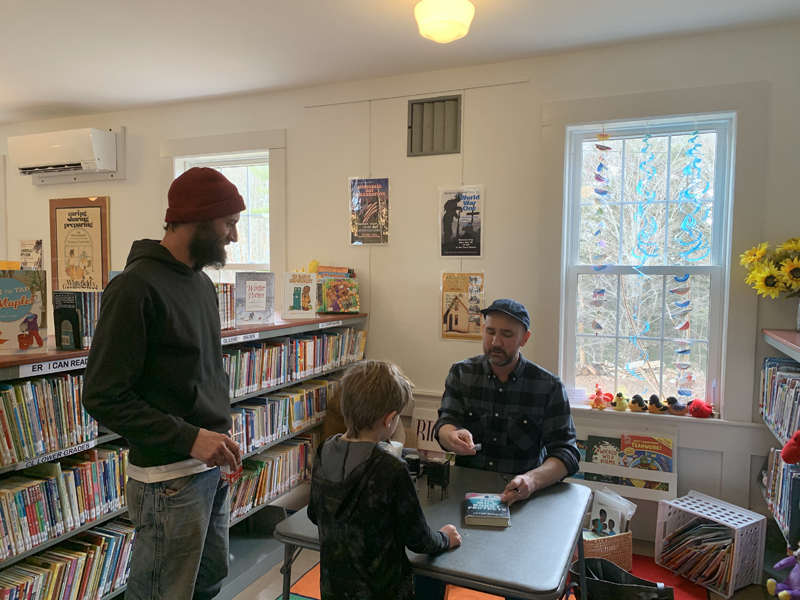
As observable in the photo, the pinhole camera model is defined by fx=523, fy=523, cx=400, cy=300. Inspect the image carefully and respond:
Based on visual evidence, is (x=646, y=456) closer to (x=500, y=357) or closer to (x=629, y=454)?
(x=629, y=454)

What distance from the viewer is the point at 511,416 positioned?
2.17m

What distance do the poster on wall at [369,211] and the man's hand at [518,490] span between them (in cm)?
215

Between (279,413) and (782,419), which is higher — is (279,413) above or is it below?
below

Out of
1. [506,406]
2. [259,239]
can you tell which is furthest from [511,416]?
[259,239]

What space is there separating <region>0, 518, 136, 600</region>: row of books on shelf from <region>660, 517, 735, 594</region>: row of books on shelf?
256 centimetres

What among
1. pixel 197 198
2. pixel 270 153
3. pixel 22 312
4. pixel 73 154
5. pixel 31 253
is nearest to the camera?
pixel 197 198

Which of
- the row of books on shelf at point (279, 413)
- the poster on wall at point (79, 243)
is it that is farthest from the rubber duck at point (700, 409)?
the poster on wall at point (79, 243)

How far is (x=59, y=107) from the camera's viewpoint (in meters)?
4.27

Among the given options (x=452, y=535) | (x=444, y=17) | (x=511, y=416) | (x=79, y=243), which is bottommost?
(x=452, y=535)

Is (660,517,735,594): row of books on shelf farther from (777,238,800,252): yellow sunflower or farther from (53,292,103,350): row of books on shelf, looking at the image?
(53,292,103,350): row of books on shelf

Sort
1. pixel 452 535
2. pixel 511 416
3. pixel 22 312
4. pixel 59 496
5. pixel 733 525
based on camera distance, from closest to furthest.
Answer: pixel 452 535, pixel 22 312, pixel 59 496, pixel 511 416, pixel 733 525

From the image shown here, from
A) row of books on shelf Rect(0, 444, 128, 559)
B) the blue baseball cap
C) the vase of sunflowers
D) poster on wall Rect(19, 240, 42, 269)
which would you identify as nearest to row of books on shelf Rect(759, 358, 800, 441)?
the vase of sunflowers

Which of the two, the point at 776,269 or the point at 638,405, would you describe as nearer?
the point at 776,269

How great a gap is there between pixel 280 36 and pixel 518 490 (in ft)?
8.56
